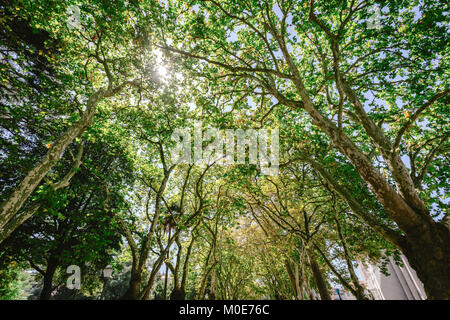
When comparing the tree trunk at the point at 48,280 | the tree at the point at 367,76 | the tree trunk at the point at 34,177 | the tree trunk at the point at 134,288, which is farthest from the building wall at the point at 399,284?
the tree trunk at the point at 48,280

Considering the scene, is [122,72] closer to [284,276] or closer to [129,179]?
[129,179]

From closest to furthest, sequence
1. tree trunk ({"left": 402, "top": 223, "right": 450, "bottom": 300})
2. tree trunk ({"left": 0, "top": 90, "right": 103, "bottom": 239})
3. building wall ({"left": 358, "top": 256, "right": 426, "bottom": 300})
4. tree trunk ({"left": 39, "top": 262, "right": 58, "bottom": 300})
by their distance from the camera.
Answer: tree trunk ({"left": 402, "top": 223, "right": 450, "bottom": 300}) → tree trunk ({"left": 0, "top": 90, "right": 103, "bottom": 239}) → tree trunk ({"left": 39, "top": 262, "right": 58, "bottom": 300}) → building wall ({"left": 358, "top": 256, "right": 426, "bottom": 300})

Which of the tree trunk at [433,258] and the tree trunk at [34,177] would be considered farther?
the tree trunk at [34,177]

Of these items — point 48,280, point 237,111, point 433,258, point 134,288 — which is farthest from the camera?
point 48,280

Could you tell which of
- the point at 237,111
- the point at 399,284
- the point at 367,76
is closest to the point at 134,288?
the point at 237,111

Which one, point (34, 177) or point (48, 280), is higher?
point (34, 177)

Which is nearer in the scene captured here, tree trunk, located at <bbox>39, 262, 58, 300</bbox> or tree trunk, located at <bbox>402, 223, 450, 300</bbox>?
tree trunk, located at <bbox>402, 223, 450, 300</bbox>

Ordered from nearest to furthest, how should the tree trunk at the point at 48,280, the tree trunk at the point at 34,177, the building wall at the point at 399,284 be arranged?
the tree trunk at the point at 34,177 → the tree trunk at the point at 48,280 → the building wall at the point at 399,284

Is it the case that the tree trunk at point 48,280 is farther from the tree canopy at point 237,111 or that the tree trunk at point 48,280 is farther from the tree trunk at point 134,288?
the tree trunk at point 134,288

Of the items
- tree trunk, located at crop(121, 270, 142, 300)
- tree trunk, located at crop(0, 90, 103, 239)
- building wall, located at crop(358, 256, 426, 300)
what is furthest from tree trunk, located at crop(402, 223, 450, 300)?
building wall, located at crop(358, 256, 426, 300)

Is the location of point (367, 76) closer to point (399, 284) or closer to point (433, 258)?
point (433, 258)

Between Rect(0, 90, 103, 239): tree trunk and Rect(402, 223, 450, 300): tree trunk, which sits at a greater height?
Rect(0, 90, 103, 239): tree trunk

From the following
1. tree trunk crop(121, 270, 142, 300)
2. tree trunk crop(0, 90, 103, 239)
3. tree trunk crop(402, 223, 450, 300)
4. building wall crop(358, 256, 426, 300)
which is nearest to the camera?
tree trunk crop(402, 223, 450, 300)

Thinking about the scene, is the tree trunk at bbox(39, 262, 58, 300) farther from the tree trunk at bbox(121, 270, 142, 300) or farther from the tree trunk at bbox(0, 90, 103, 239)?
the tree trunk at bbox(0, 90, 103, 239)
